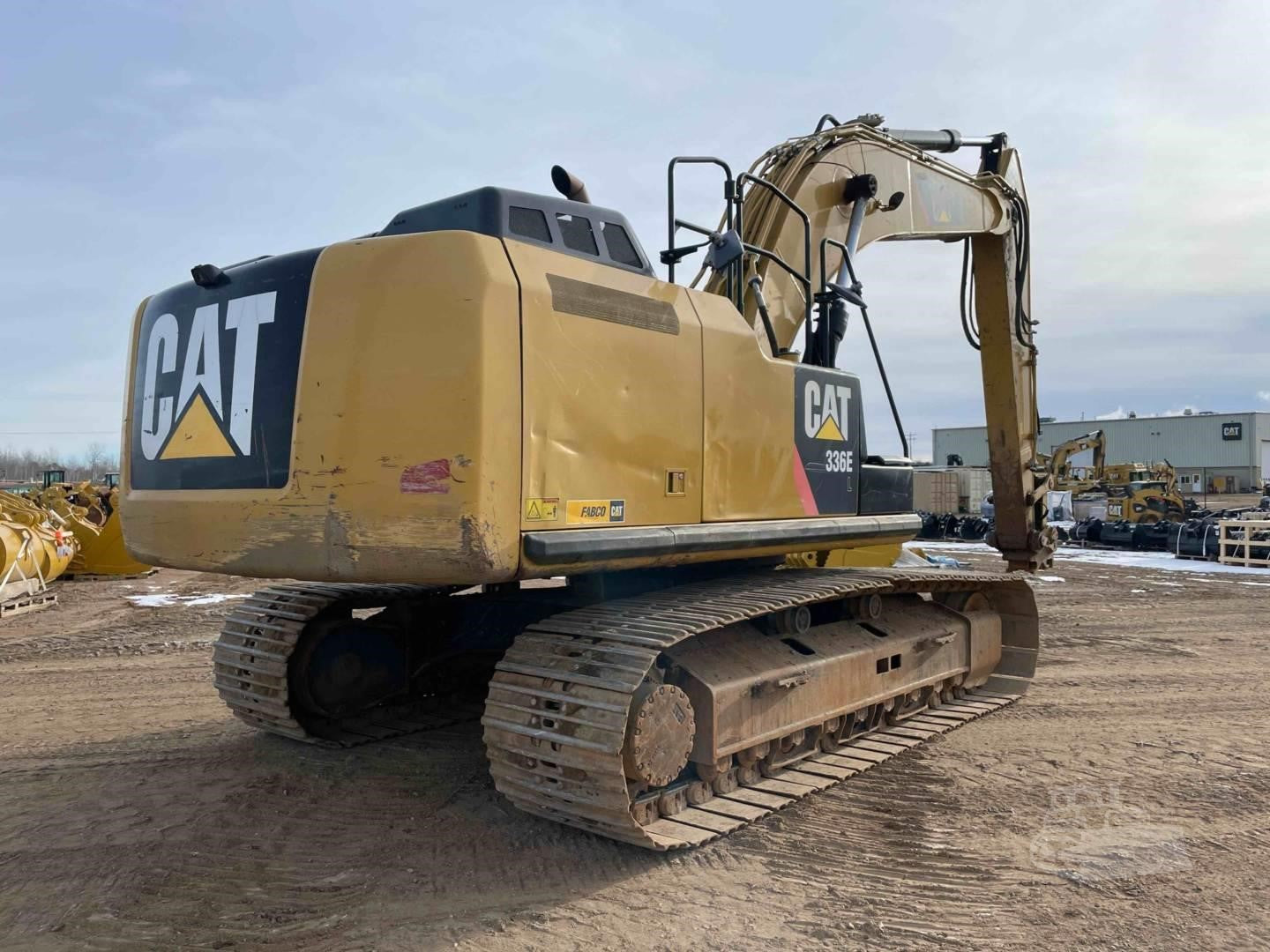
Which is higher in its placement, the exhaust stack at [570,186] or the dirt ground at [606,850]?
the exhaust stack at [570,186]

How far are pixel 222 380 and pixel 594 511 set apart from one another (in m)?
1.70

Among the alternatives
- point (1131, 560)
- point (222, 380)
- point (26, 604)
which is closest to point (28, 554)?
point (26, 604)

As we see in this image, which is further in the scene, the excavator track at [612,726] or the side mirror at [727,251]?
the side mirror at [727,251]

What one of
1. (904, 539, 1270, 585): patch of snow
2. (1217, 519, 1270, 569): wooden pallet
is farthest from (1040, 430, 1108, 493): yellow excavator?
(1217, 519, 1270, 569): wooden pallet

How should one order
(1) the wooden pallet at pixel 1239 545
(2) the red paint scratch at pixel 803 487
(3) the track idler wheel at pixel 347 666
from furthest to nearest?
(1) the wooden pallet at pixel 1239 545 < (3) the track idler wheel at pixel 347 666 < (2) the red paint scratch at pixel 803 487

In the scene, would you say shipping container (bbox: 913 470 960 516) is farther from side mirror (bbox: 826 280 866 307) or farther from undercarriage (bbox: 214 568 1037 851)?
side mirror (bbox: 826 280 866 307)

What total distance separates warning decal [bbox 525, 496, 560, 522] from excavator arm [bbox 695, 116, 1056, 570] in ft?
6.10

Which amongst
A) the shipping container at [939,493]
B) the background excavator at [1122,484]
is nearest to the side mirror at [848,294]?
the background excavator at [1122,484]

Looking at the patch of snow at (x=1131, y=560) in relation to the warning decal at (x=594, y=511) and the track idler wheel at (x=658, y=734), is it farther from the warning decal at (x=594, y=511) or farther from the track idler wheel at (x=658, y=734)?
the warning decal at (x=594, y=511)

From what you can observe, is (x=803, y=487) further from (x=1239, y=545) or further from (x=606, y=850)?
(x=1239, y=545)

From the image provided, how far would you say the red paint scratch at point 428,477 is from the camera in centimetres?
355

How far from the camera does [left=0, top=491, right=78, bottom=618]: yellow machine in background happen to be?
1262 centimetres

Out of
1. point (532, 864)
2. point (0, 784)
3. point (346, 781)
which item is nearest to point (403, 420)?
point (532, 864)

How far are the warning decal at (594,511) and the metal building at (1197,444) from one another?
2405 inches
